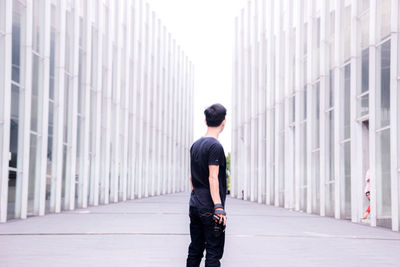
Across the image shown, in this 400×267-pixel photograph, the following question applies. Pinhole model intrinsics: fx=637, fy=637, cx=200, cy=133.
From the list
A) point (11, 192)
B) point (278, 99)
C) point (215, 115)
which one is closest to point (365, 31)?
point (11, 192)

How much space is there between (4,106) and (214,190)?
35.7 feet

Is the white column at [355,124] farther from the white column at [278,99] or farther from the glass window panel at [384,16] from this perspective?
the white column at [278,99]

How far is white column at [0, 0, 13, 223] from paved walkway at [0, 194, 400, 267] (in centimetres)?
74

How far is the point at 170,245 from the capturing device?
10.1 meters

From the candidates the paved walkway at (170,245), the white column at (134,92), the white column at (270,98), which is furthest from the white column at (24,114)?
the white column at (134,92)

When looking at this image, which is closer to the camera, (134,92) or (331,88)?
(331,88)

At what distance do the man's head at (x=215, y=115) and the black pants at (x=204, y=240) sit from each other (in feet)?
2.19

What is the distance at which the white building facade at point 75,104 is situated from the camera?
15.7 meters

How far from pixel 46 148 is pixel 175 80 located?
134ft

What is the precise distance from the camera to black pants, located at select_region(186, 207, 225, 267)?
15.3 ft

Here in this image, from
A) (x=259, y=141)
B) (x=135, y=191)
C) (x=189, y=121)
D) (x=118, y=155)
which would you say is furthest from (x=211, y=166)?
(x=189, y=121)

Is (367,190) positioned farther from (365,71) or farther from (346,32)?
(346,32)

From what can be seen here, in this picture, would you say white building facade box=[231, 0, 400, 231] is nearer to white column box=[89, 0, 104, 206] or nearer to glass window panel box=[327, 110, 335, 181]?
glass window panel box=[327, 110, 335, 181]

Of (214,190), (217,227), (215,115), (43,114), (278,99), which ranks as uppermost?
(278,99)
